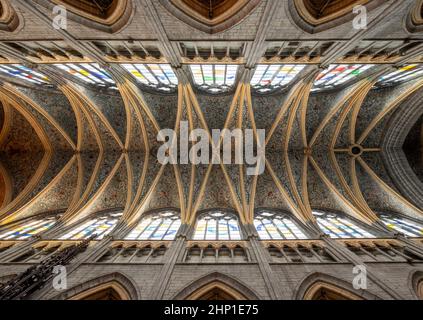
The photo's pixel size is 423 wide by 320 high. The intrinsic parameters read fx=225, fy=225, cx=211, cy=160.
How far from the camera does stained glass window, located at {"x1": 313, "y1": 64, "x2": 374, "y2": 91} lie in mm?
10391

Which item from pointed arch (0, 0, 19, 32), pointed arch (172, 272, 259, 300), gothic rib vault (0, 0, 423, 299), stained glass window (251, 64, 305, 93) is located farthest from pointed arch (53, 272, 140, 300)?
stained glass window (251, 64, 305, 93)

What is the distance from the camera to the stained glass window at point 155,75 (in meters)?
10.6

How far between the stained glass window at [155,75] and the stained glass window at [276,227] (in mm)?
9101

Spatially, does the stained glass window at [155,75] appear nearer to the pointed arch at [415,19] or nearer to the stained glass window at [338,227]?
the pointed arch at [415,19]

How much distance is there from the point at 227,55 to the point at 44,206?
514 inches

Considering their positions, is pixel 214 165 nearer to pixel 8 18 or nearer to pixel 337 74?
pixel 337 74

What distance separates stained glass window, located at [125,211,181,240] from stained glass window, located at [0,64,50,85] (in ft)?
26.8

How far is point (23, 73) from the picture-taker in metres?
9.78

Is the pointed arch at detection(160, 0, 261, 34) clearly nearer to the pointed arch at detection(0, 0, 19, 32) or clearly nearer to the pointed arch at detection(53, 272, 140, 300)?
the pointed arch at detection(0, 0, 19, 32)

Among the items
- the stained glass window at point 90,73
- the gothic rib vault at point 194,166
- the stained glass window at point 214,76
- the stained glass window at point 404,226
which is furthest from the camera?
the gothic rib vault at point 194,166

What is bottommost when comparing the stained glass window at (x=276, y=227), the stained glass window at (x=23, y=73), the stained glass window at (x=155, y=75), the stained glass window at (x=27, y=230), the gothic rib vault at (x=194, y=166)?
the stained glass window at (x=276, y=227)

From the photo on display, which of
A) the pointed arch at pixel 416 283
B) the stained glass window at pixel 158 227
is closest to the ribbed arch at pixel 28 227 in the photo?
the stained glass window at pixel 158 227

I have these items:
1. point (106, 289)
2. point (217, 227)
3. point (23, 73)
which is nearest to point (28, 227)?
point (106, 289)

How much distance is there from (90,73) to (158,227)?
8.36m
